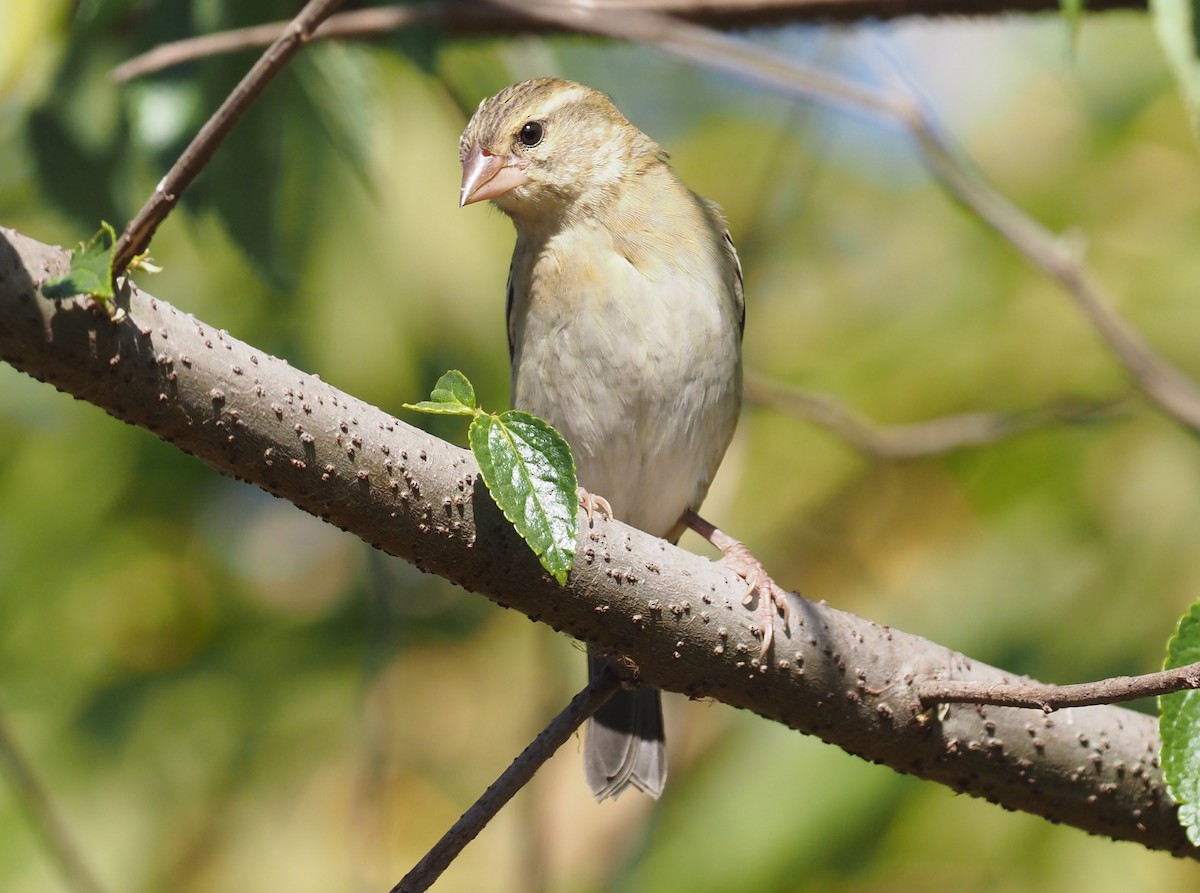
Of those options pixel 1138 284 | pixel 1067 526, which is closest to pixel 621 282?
pixel 1067 526

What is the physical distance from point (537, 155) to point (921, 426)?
152 centimetres

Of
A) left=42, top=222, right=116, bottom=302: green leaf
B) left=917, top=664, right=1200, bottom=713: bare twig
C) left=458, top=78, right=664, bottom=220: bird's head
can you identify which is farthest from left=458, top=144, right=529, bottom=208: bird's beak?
left=42, top=222, right=116, bottom=302: green leaf

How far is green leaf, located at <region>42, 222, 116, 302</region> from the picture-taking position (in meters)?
1.69

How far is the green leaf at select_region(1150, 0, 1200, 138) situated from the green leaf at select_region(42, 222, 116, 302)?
2.03 m

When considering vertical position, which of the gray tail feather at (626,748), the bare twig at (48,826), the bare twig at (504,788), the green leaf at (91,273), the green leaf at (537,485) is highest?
the green leaf at (91,273)

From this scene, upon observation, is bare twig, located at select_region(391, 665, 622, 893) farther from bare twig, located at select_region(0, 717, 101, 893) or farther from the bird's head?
the bird's head

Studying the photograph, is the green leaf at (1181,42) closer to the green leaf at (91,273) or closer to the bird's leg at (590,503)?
the bird's leg at (590,503)

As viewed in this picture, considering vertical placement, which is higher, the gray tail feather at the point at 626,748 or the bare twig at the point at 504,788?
the bare twig at the point at 504,788

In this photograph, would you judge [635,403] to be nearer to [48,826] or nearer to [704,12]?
[704,12]

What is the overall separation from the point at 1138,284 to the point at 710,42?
1.94 m

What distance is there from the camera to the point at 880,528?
4.88 metres

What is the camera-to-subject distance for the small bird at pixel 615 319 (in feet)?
12.5

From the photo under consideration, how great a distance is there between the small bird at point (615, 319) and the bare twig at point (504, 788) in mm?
1168

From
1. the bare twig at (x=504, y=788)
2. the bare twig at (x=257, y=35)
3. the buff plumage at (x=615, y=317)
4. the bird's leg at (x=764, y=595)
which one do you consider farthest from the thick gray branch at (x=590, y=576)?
the buff plumage at (x=615, y=317)
